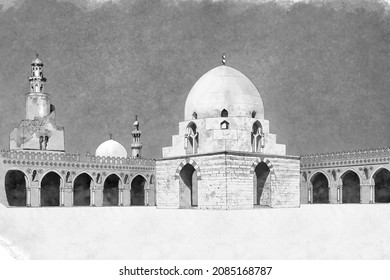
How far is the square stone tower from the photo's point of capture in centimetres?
1991

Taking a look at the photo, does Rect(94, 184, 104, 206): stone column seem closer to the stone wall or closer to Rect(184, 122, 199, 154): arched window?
the stone wall

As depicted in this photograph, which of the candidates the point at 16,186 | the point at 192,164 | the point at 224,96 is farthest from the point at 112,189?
the point at 224,96

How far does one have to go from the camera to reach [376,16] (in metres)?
17.5

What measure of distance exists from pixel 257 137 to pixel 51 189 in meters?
14.7

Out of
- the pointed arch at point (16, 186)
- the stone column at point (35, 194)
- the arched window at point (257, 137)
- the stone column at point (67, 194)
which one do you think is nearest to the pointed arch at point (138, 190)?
the stone column at point (67, 194)

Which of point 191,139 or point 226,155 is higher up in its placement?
point 191,139

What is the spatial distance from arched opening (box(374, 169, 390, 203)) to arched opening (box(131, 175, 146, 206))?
14968mm

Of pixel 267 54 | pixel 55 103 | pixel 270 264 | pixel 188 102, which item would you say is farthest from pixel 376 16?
pixel 55 103

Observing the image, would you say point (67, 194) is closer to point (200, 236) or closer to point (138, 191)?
point (138, 191)

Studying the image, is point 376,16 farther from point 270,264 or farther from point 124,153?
point 124,153

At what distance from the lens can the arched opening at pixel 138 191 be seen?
115 feet

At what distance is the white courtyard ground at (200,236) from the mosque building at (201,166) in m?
1.59

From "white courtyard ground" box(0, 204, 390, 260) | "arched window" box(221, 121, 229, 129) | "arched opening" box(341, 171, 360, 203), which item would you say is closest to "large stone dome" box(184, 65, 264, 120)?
"arched window" box(221, 121, 229, 129)

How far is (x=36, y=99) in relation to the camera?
3047 centimetres
